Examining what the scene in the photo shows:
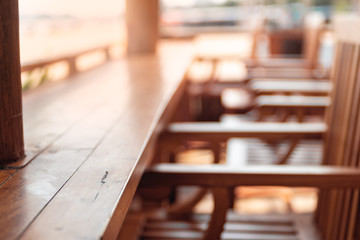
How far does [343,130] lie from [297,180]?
0.33 m

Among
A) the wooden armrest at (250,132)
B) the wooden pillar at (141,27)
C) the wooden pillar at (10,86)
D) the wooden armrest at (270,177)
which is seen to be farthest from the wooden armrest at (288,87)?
the wooden pillar at (10,86)

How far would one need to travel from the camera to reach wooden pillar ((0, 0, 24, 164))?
2.57 ft

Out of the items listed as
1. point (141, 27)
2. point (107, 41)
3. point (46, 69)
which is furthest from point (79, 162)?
point (107, 41)

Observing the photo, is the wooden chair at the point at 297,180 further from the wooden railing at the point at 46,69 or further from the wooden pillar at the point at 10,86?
the wooden railing at the point at 46,69

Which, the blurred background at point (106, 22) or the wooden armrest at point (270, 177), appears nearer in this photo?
the wooden armrest at point (270, 177)

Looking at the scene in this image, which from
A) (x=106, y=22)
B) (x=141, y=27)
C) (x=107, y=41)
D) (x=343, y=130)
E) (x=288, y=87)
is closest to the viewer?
(x=343, y=130)

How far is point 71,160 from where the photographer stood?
2.70 ft

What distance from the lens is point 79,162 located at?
0.81m

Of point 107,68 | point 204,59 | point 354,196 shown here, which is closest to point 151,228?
point 354,196

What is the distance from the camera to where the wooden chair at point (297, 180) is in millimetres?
1064

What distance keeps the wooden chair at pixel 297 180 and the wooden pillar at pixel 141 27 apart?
1796mm

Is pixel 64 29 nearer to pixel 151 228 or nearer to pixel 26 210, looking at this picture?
pixel 151 228

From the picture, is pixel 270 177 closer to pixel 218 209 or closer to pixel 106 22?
pixel 218 209

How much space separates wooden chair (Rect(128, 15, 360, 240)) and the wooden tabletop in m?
0.18
